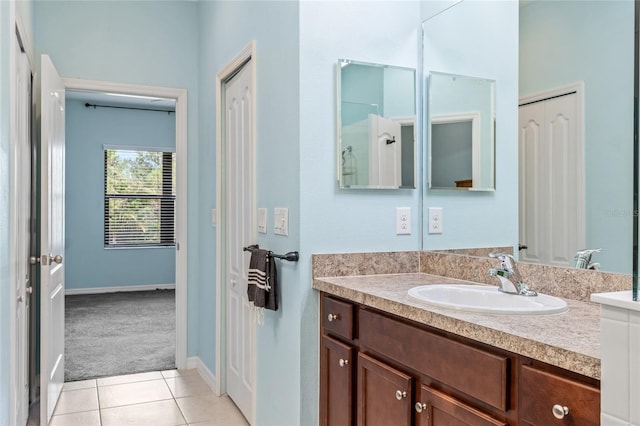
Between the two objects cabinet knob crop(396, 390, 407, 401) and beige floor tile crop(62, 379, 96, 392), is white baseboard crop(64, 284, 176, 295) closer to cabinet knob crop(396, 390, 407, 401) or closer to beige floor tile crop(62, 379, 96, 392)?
beige floor tile crop(62, 379, 96, 392)

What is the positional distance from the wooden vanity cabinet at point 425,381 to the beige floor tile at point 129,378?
2.04 m

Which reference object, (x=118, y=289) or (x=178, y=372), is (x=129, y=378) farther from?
(x=118, y=289)

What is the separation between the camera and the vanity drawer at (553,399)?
1023 millimetres

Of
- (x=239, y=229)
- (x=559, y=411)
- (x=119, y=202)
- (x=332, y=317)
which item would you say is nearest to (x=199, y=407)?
(x=239, y=229)

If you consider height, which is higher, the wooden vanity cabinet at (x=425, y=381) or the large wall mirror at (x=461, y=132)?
the large wall mirror at (x=461, y=132)

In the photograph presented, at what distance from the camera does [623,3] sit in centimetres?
155

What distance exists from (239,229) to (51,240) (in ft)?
3.39

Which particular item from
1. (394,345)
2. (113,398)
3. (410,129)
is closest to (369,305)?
(394,345)

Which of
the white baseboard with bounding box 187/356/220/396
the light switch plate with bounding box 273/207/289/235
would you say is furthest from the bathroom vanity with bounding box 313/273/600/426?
the white baseboard with bounding box 187/356/220/396

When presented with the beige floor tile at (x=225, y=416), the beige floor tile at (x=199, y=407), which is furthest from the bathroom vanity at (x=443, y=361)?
the beige floor tile at (x=199, y=407)

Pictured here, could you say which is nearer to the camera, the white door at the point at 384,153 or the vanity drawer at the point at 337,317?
the vanity drawer at the point at 337,317

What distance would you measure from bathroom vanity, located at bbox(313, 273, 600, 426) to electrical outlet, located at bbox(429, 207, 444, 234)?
0.87 ft

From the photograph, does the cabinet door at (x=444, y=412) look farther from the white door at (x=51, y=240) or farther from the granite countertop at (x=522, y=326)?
the white door at (x=51, y=240)

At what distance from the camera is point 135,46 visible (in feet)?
12.4
